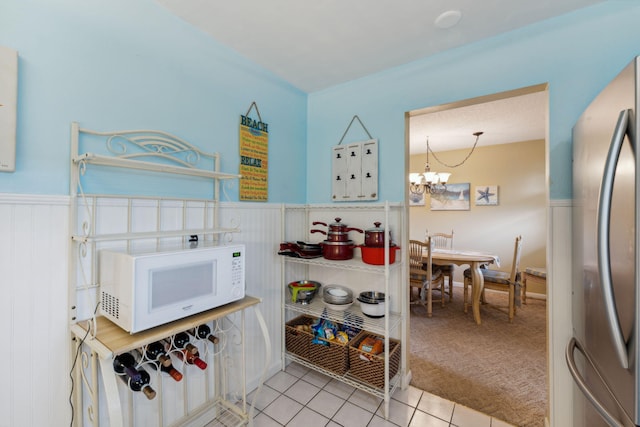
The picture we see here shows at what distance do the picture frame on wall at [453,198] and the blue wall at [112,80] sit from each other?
12.8ft

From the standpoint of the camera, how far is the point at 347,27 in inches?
61.2

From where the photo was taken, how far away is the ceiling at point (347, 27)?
1388 mm

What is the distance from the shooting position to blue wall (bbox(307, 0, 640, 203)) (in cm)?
137

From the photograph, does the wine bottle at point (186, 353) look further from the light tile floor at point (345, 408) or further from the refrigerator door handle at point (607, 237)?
the refrigerator door handle at point (607, 237)

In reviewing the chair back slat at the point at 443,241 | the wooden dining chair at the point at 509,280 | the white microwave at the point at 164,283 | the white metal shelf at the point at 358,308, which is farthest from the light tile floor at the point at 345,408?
the chair back slat at the point at 443,241

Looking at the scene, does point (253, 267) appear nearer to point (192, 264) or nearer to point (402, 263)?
point (192, 264)

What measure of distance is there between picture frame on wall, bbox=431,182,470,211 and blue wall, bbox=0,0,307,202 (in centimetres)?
390

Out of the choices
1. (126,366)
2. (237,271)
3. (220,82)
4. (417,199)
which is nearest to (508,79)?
(220,82)

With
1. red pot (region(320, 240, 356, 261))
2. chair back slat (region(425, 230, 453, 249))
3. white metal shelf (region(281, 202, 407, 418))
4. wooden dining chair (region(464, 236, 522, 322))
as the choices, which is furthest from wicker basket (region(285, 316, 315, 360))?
chair back slat (region(425, 230, 453, 249))

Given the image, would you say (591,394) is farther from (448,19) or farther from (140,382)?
(448,19)

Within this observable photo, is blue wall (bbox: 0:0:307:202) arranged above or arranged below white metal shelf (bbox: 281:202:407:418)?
above

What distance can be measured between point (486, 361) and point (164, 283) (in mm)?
2646

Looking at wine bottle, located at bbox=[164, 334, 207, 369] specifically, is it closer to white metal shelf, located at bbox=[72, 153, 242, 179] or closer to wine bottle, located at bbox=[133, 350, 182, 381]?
wine bottle, located at bbox=[133, 350, 182, 381]

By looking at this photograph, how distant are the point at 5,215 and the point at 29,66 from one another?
0.58 m
